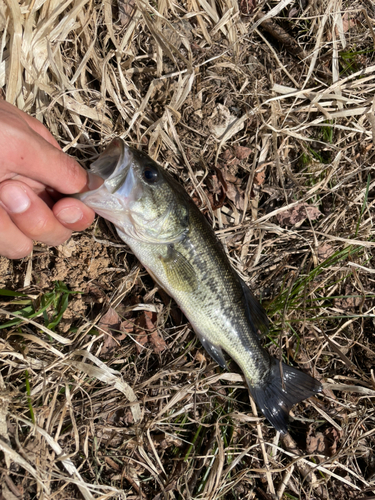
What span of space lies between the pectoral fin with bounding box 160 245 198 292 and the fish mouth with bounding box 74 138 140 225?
0.55 meters

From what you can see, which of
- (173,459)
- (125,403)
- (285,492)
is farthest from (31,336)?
(285,492)

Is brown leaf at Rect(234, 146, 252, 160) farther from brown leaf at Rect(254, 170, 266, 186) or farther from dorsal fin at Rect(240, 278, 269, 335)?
dorsal fin at Rect(240, 278, 269, 335)

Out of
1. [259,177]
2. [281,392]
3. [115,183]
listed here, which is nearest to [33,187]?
[115,183]

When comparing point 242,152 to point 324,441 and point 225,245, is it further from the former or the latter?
point 324,441

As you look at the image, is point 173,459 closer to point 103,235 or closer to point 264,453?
point 264,453

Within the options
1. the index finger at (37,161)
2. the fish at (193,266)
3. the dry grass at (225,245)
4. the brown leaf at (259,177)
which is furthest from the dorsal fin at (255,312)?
the index finger at (37,161)

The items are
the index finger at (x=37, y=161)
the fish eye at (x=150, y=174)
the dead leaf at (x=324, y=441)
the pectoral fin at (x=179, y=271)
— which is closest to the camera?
the index finger at (x=37, y=161)

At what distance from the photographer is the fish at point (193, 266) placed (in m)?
2.77

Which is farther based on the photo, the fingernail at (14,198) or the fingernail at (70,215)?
the fingernail at (70,215)

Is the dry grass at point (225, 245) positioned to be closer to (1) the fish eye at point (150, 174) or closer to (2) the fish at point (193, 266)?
(2) the fish at point (193, 266)

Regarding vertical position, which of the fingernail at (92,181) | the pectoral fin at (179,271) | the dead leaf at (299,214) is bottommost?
the dead leaf at (299,214)

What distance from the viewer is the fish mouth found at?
2.69m

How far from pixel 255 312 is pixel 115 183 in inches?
67.4

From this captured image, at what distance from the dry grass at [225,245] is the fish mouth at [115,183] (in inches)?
23.2
